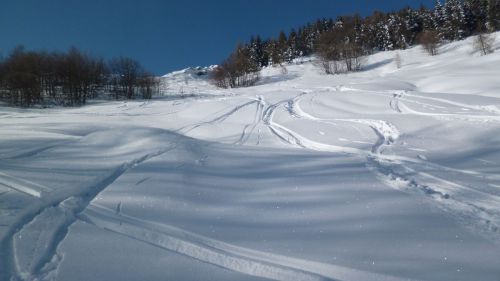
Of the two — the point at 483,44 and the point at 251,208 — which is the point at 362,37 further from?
the point at 251,208

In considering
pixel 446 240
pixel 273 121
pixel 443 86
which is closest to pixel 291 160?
pixel 446 240

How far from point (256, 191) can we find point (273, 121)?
8887 millimetres

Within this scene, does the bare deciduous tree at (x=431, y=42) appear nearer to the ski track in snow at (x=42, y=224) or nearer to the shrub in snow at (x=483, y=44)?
the shrub in snow at (x=483, y=44)

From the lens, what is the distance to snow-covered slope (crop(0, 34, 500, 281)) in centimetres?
279

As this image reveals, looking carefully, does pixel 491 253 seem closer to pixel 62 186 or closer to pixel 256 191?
pixel 256 191

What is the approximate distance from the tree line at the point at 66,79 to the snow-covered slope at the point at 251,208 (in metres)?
Answer: 31.8

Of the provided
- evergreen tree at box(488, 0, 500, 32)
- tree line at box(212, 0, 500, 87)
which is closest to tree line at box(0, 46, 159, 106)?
tree line at box(212, 0, 500, 87)

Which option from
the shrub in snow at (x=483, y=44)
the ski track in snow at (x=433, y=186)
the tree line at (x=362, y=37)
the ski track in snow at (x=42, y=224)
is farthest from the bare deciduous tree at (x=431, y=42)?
the ski track in snow at (x=42, y=224)

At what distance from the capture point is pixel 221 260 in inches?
115

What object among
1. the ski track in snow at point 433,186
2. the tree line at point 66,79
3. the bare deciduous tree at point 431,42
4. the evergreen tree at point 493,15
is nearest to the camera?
the ski track in snow at point 433,186

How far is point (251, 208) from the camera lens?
4047 mm

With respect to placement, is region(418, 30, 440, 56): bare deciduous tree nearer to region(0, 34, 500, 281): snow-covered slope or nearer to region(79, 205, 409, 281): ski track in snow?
region(0, 34, 500, 281): snow-covered slope

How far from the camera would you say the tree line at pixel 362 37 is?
50.3 meters

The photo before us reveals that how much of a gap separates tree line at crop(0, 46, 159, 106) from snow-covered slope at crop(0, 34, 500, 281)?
31764 mm
